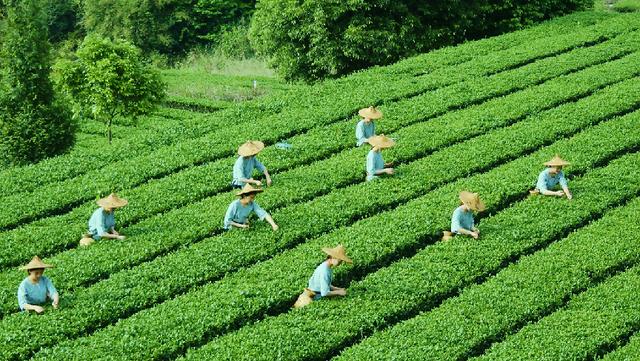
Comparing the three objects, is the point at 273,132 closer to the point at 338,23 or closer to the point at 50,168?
the point at 50,168

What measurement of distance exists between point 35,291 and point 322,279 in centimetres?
541

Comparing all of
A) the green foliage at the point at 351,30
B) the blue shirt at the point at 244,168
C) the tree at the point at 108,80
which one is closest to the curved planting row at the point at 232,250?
the blue shirt at the point at 244,168

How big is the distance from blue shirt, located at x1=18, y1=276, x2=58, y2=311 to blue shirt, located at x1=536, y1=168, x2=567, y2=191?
11242mm

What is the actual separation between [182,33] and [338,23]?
68.7ft

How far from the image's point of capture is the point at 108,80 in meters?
33.1

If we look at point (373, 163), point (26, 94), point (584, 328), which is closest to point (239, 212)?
point (373, 163)

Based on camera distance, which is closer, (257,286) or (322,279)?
Result: (322,279)

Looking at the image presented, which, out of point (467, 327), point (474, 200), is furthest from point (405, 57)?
point (467, 327)

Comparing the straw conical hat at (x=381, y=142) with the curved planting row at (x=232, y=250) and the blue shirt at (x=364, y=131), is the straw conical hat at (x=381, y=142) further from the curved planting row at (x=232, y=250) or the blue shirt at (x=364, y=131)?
the blue shirt at (x=364, y=131)

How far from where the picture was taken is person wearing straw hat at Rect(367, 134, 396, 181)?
24.4 m

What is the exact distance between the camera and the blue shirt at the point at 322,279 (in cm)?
1919

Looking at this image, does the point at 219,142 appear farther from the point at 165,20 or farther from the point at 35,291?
the point at 165,20

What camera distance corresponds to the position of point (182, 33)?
5622 cm

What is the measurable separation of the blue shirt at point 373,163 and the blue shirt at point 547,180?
383cm
